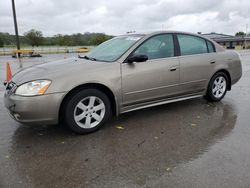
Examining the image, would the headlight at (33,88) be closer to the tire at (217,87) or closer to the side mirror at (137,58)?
the side mirror at (137,58)

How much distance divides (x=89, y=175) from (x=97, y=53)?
2560mm

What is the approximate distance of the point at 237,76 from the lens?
209 inches

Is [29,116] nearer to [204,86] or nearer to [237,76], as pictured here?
[204,86]

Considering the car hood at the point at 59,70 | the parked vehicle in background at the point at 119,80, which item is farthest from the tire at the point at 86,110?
the car hood at the point at 59,70

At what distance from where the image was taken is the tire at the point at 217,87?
4.86 meters

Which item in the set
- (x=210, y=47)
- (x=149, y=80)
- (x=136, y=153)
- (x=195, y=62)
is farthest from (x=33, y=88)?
(x=210, y=47)

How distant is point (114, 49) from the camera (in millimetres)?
4176

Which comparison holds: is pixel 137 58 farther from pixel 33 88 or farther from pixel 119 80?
pixel 33 88

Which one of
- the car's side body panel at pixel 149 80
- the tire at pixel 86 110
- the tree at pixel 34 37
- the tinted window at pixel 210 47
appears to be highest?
the tree at pixel 34 37

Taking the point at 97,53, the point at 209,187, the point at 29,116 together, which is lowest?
the point at 209,187

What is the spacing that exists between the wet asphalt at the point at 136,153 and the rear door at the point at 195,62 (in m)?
0.62

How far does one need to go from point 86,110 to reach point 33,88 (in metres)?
0.83

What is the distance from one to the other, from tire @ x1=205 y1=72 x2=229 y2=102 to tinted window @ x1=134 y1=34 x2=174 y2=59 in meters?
1.27

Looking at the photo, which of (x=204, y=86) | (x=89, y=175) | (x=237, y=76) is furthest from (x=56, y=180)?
(x=237, y=76)
